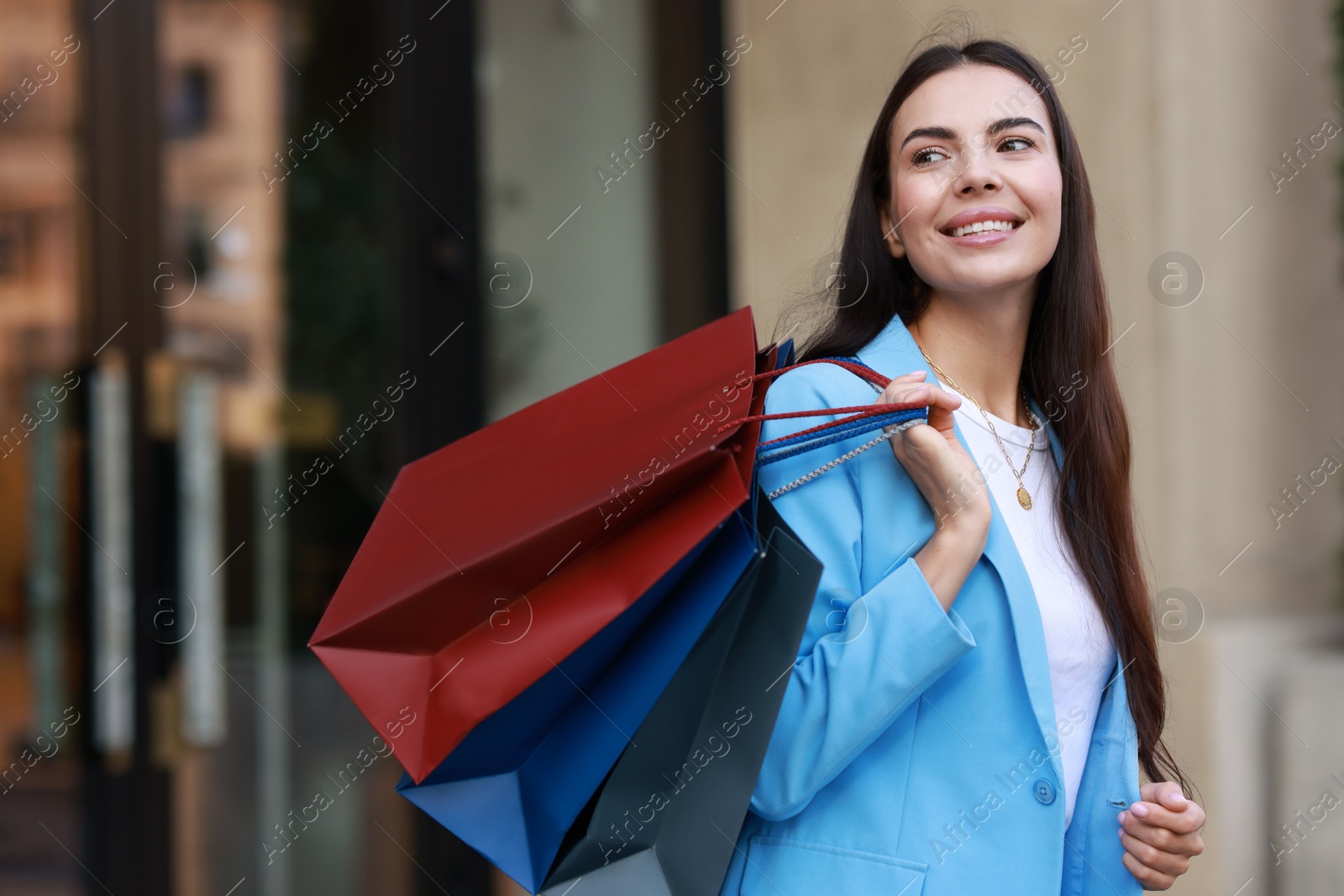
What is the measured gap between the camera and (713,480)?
112cm

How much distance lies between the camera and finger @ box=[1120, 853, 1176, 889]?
149 cm

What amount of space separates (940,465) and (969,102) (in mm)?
584

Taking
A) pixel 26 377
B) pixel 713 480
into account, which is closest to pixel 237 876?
pixel 26 377

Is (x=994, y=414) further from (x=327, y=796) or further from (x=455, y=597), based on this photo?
(x=327, y=796)

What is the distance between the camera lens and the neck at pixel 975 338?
1.65m

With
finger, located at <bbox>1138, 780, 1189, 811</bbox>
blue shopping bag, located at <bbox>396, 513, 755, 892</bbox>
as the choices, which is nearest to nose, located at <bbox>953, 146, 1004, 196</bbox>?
blue shopping bag, located at <bbox>396, 513, 755, 892</bbox>

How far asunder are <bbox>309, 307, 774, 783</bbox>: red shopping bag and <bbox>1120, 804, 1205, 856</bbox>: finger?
0.77m

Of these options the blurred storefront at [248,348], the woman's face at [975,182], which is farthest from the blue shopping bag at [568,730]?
the blurred storefront at [248,348]

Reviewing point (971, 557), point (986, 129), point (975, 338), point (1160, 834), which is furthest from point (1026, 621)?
point (986, 129)

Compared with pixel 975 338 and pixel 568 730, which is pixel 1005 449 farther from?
pixel 568 730

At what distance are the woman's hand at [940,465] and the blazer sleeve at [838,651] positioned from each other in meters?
0.08

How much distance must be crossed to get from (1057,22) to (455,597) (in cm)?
311

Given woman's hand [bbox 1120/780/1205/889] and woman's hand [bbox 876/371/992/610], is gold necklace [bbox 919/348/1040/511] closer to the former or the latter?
woman's hand [bbox 876/371/992/610]

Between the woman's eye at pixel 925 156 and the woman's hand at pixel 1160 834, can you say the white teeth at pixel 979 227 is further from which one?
the woman's hand at pixel 1160 834
